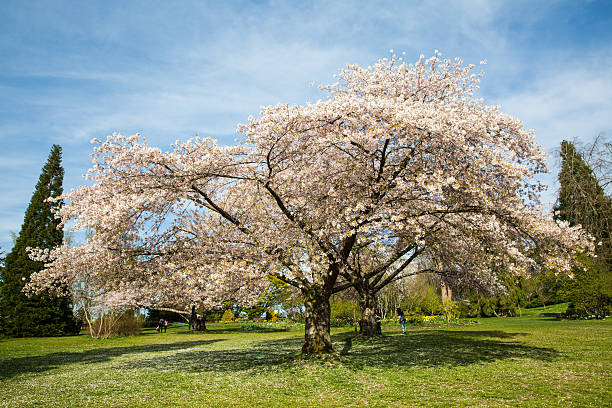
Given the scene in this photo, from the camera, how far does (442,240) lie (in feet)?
48.9

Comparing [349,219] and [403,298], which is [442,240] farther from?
[403,298]

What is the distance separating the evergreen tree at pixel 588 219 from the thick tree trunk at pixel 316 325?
743 inches

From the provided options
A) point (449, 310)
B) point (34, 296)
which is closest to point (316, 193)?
point (449, 310)

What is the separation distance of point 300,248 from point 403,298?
30836mm

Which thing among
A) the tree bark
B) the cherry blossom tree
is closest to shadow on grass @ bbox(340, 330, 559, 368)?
the cherry blossom tree

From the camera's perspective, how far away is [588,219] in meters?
25.6

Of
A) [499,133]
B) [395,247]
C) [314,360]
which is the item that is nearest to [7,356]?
[314,360]

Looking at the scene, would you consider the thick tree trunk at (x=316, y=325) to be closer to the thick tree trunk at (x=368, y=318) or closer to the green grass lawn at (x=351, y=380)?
the green grass lawn at (x=351, y=380)

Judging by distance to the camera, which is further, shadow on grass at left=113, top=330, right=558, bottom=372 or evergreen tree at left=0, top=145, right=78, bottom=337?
evergreen tree at left=0, top=145, right=78, bottom=337

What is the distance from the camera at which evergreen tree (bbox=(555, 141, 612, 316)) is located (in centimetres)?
2483

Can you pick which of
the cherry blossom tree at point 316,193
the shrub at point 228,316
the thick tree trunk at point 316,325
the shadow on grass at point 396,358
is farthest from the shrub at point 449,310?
the shrub at point 228,316

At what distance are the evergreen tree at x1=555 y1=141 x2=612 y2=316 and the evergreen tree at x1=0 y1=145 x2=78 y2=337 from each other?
1652 inches

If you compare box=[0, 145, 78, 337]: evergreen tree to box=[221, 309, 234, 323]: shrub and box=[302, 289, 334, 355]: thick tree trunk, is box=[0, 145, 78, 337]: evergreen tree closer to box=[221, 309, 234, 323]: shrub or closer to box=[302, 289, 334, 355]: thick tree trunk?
box=[221, 309, 234, 323]: shrub

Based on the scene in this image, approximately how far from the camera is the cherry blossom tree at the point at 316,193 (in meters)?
10.6
